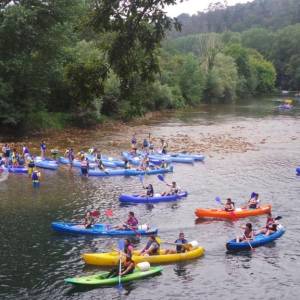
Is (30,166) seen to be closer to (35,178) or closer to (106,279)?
(35,178)

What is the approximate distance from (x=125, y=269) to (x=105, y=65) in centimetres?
812

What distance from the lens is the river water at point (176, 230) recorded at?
52.7 ft

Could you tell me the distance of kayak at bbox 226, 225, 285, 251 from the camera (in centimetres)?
1912

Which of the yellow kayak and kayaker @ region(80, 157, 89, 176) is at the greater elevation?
kayaker @ region(80, 157, 89, 176)

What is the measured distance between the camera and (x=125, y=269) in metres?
16.8

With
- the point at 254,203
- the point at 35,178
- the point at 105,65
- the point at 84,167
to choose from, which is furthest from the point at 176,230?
the point at 105,65

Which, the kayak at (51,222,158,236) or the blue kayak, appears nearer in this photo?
the kayak at (51,222,158,236)

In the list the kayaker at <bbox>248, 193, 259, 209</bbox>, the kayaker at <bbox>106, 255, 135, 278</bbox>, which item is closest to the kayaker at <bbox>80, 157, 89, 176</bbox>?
the kayaker at <bbox>248, 193, 259, 209</bbox>

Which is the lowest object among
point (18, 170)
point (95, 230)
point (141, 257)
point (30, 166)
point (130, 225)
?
point (141, 257)

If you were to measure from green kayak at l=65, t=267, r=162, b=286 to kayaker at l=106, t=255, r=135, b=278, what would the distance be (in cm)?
12

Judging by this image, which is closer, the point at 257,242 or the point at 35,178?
the point at 257,242

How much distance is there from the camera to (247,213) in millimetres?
23438

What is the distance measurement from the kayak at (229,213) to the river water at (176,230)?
0.39 metres

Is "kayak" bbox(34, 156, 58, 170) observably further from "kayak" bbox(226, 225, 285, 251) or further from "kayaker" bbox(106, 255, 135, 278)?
"kayaker" bbox(106, 255, 135, 278)
